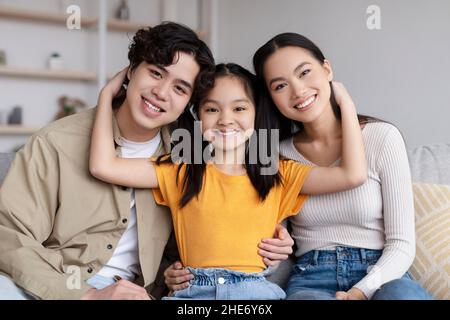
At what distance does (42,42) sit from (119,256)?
302 cm

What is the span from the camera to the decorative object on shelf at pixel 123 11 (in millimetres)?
4195

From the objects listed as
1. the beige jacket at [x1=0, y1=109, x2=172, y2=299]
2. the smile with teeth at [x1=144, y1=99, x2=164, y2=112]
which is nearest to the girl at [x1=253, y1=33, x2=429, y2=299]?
the smile with teeth at [x1=144, y1=99, x2=164, y2=112]

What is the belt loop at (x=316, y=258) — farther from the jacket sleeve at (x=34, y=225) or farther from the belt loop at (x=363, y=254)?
the jacket sleeve at (x=34, y=225)

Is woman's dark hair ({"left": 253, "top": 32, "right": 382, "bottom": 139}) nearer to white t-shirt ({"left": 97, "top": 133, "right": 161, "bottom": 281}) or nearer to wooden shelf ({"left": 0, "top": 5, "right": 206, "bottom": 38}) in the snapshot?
white t-shirt ({"left": 97, "top": 133, "right": 161, "bottom": 281})

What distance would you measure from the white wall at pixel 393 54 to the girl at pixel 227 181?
1.15 meters

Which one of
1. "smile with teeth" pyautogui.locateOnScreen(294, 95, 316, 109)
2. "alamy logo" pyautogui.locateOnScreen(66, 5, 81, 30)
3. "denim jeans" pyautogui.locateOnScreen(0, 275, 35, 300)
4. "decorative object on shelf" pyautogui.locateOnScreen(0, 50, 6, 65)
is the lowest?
"denim jeans" pyautogui.locateOnScreen(0, 275, 35, 300)

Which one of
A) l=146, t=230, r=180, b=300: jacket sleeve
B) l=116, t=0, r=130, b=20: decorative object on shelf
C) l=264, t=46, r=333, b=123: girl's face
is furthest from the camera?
l=116, t=0, r=130, b=20: decorative object on shelf

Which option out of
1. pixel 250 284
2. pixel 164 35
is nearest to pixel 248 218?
pixel 250 284

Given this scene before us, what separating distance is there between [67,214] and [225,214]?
0.41 m

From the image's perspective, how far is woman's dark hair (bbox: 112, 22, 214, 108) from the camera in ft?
4.91

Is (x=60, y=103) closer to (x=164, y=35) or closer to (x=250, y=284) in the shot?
(x=164, y=35)

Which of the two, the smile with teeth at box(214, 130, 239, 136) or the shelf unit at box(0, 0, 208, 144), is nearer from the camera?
the smile with teeth at box(214, 130, 239, 136)

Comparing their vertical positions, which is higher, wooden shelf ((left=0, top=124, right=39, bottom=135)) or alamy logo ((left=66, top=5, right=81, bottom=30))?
alamy logo ((left=66, top=5, right=81, bottom=30))

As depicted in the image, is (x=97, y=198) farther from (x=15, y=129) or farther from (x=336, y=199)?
(x=15, y=129)
